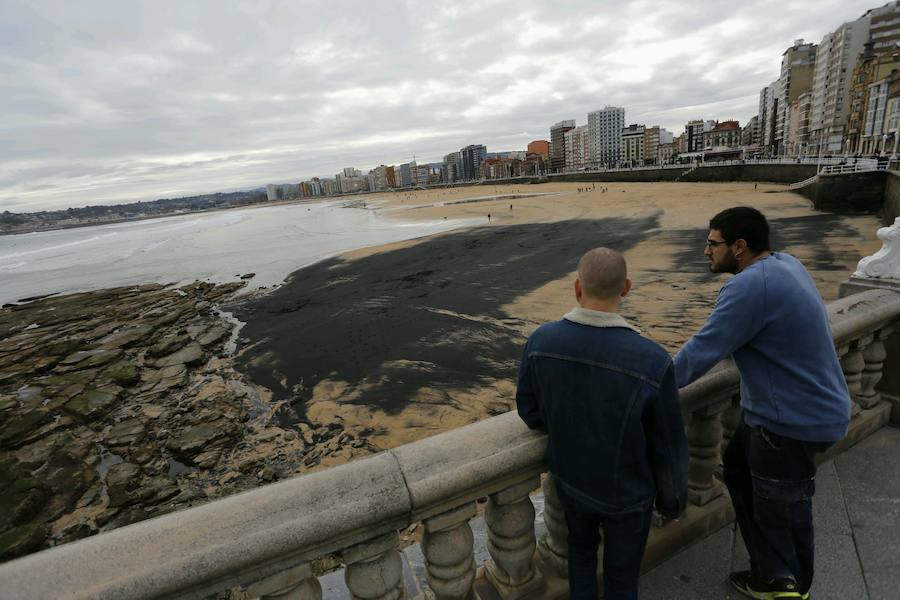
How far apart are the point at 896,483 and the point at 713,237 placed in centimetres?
→ 234

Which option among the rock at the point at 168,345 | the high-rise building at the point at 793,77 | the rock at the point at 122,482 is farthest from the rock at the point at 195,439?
the high-rise building at the point at 793,77

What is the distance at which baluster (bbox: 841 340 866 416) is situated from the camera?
3377mm

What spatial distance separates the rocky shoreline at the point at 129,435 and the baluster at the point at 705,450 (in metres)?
6.54

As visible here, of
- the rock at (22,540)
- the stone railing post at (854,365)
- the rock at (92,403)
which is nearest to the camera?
the stone railing post at (854,365)

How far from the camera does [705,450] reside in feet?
9.02

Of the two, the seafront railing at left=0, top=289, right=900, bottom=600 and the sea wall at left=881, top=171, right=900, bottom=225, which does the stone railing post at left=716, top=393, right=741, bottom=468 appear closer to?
the seafront railing at left=0, top=289, right=900, bottom=600

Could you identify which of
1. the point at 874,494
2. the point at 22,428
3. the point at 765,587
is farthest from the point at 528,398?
the point at 22,428

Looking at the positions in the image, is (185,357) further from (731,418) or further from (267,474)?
(731,418)

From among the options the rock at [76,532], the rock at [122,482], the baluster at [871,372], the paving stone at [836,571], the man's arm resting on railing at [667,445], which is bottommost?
the rock at [76,532]

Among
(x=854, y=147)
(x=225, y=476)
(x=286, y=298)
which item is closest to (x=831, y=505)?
(x=225, y=476)

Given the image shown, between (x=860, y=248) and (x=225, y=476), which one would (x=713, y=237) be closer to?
(x=225, y=476)

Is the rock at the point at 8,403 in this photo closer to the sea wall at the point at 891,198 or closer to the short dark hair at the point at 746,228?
the short dark hair at the point at 746,228

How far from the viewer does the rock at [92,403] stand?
11214 millimetres

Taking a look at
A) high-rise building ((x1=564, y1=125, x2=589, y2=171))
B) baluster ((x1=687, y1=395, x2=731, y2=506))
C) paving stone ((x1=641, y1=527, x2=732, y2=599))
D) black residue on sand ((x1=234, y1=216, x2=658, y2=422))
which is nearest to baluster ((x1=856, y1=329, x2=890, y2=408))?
baluster ((x1=687, y1=395, x2=731, y2=506))
